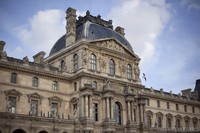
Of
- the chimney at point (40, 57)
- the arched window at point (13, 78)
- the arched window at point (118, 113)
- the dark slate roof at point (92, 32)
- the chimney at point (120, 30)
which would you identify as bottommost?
the arched window at point (118, 113)

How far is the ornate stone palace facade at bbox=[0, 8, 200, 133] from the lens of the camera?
51.6 m

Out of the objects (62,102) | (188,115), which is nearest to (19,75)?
(62,102)

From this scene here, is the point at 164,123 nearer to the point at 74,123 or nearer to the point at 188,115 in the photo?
the point at 188,115

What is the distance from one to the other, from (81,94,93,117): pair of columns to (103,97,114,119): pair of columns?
3.42 metres

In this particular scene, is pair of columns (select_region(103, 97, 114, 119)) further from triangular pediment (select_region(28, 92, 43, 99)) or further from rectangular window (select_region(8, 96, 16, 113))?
rectangular window (select_region(8, 96, 16, 113))

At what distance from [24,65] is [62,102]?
943cm

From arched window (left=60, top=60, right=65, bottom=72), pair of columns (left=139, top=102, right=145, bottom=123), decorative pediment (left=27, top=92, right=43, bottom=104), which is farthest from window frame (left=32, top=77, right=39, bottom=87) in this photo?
pair of columns (left=139, top=102, right=145, bottom=123)

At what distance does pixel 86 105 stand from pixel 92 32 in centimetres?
1526

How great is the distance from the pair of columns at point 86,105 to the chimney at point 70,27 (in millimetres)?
12214

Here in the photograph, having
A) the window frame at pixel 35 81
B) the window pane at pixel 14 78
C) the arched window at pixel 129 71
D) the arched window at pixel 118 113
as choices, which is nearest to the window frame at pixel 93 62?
the arched window at pixel 118 113

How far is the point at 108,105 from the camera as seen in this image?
189ft

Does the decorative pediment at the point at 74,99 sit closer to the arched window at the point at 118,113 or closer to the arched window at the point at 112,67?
the arched window at the point at 118,113

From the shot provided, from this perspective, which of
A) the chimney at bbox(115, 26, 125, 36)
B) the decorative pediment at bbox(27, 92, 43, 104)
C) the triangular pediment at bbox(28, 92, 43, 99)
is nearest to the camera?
the decorative pediment at bbox(27, 92, 43, 104)

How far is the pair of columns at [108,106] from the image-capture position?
57.1 metres
